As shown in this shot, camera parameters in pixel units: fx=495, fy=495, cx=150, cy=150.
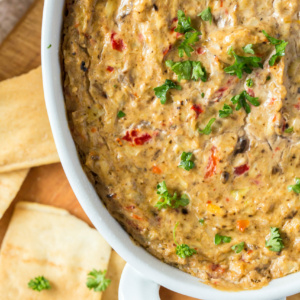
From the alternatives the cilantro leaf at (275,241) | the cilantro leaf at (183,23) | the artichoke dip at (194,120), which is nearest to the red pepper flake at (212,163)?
the artichoke dip at (194,120)

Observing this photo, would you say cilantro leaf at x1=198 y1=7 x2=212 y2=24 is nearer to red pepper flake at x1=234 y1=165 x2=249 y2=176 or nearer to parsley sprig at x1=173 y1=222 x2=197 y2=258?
red pepper flake at x1=234 y1=165 x2=249 y2=176

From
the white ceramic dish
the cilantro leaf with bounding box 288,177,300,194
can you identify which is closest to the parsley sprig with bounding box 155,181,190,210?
the white ceramic dish

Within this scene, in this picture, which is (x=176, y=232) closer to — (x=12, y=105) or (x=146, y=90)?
(x=146, y=90)

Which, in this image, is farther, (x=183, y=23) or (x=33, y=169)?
(x=33, y=169)

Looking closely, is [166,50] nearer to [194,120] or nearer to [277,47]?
[194,120]

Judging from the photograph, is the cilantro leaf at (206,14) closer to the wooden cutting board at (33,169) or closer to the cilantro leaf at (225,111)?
the cilantro leaf at (225,111)

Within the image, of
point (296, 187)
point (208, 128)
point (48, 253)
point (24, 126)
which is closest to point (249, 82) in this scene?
point (208, 128)
